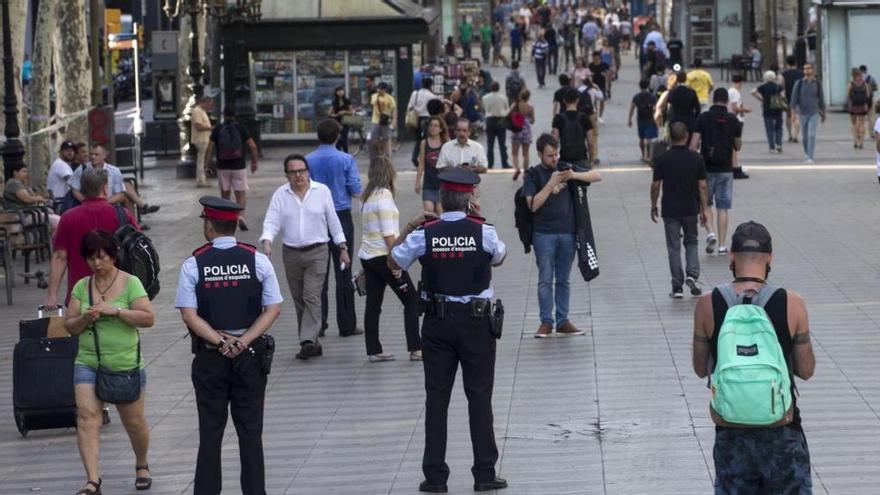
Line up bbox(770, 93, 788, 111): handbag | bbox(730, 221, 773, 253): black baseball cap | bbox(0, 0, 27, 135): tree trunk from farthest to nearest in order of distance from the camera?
bbox(770, 93, 788, 111): handbag, bbox(0, 0, 27, 135): tree trunk, bbox(730, 221, 773, 253): black baseball cap

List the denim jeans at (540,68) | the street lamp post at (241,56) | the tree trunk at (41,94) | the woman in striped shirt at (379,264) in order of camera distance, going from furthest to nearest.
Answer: the denim jeans at (540,68) → the street lamp post at (241,56) → the tree trunk at (41,94) → the woman in striped shirt at (379,264)

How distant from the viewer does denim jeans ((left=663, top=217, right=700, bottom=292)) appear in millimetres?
15602

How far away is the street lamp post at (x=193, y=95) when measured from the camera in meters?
31.2

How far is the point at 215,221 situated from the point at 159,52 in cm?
2872

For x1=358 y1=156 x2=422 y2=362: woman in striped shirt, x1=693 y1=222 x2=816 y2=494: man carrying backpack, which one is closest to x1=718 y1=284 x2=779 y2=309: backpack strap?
x1=693 y1=222 x2=816 y2=494: man carrying backpack

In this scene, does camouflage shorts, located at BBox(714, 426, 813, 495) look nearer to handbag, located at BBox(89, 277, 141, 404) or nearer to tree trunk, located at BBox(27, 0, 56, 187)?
handbag, located at BBox(89, 277, 141, 404)

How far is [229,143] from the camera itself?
23.4m

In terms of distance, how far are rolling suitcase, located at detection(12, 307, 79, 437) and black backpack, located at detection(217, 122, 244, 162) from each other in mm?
12347

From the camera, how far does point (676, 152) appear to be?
621 inches

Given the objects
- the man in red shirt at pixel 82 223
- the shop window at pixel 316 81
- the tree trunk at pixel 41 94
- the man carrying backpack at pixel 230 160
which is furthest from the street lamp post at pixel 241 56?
the man in red shirt at pixel 82 223

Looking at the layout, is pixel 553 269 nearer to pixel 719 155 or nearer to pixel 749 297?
pixel 719 155

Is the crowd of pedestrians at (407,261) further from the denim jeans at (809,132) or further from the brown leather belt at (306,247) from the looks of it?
the denim jeans at (809,132)

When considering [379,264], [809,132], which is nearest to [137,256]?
[379,264]

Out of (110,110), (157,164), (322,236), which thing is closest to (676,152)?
(322,236)
